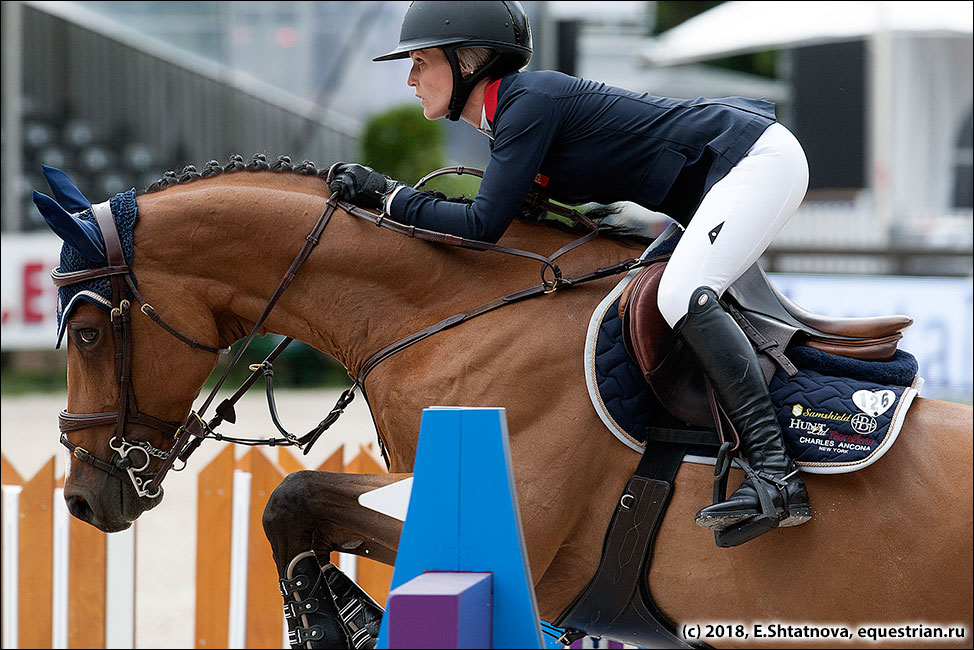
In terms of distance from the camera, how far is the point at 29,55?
11.3 metres

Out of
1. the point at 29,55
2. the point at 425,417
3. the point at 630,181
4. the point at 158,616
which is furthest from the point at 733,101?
the point at 29,55

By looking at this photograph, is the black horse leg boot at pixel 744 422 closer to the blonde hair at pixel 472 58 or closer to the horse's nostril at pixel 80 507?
the blonde hair at pixel 472 58

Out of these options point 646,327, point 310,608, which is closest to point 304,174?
point 646,327

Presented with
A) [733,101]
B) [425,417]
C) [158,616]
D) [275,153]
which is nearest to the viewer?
[425,417]

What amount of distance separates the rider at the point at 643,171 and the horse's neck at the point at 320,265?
0.12 metres

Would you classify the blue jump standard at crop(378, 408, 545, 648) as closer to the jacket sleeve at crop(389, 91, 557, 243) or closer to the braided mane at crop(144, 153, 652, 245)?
the jacket sleeve at crop(389, 91, 557, 243)

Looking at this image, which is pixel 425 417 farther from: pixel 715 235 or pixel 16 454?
pixel 16 454

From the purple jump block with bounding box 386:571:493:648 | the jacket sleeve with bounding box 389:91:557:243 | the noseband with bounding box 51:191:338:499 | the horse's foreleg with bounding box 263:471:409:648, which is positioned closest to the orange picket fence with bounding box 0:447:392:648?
the noseband with bounding box 51:191:338:499

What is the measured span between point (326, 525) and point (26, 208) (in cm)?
966

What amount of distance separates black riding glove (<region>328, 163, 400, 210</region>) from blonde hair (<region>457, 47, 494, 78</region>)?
351mm

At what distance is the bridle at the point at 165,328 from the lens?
256 centimetres

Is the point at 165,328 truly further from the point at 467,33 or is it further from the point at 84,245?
the point at 467,33

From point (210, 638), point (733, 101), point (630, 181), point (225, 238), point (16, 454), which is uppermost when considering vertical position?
point (733, 101)

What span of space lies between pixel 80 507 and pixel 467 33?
5.25 feet
